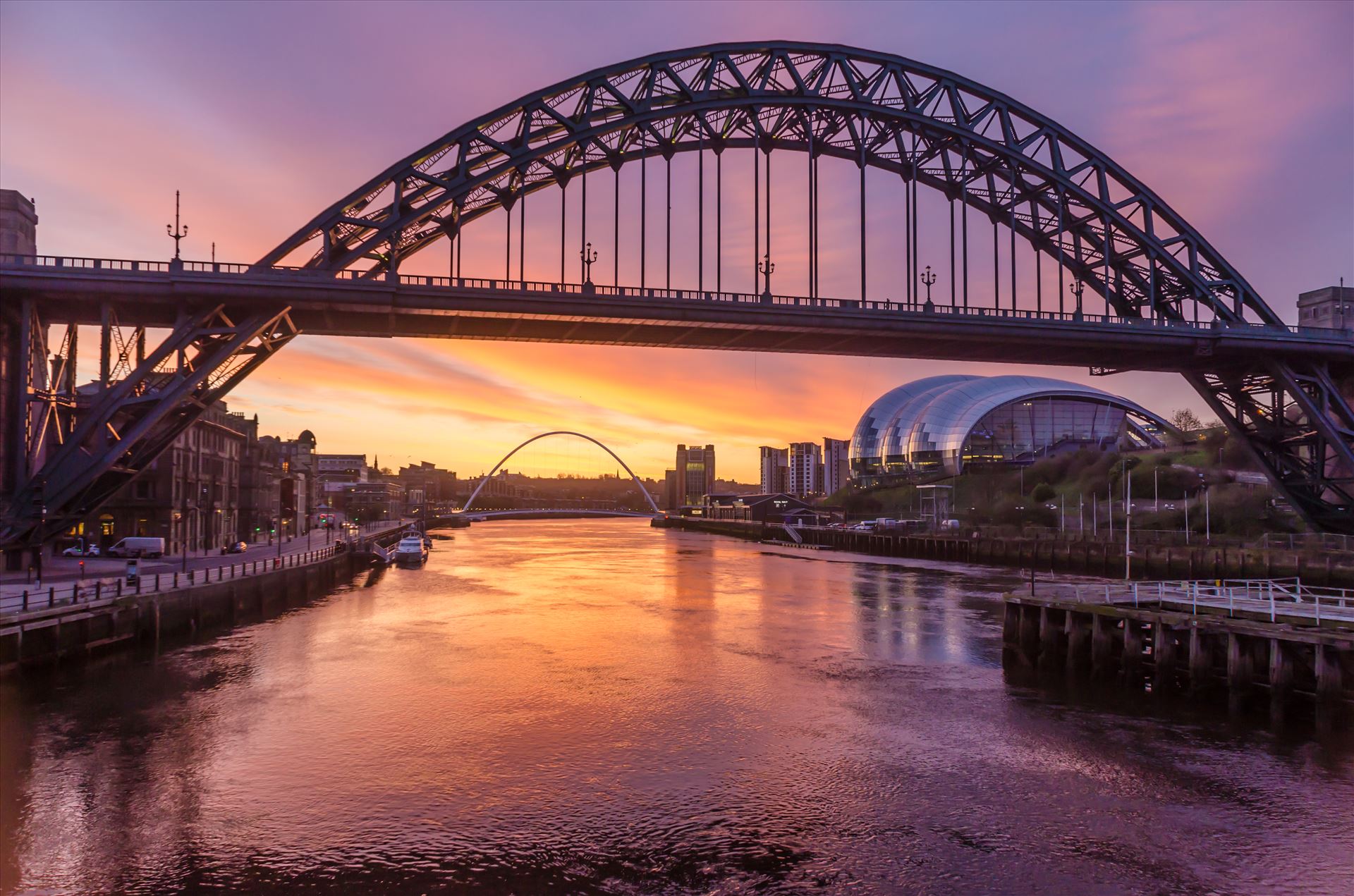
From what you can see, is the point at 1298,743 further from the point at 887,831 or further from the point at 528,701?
the point at 528,701

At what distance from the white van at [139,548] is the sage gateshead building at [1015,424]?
4951 inches

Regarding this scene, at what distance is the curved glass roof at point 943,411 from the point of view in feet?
512

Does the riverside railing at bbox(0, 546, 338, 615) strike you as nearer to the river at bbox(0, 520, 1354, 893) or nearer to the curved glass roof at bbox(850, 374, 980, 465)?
the river at bbox(0, 520, 1354, 893)

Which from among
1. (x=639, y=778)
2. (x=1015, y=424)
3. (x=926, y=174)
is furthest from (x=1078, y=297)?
(x=1015, y=424)

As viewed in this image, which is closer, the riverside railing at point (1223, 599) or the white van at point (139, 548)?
the riverside railing at point (1223, 599)

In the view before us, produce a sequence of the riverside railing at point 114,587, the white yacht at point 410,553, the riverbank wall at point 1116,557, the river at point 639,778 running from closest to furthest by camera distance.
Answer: the river at point 639,778 → the riverside railing at point 114,587 → the riverbank wall at point 1116,557 → the white yacht at point 410,553

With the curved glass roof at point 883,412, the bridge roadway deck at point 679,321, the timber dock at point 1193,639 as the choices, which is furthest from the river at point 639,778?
the curved glass roof at point 883,412

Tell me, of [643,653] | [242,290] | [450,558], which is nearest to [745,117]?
[242,290]

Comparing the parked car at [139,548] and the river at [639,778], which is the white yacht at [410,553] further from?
the river at [639,778]

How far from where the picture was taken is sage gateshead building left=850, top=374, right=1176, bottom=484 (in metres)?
153

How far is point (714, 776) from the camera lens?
2217 centimetres

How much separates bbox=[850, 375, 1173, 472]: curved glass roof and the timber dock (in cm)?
11867

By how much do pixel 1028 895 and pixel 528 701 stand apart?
60.4 ft

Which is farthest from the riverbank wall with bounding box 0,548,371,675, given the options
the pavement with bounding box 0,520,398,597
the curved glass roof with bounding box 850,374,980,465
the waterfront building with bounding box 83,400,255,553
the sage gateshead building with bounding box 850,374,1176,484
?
the curved glass roof with bounding box 850,374,980,465
